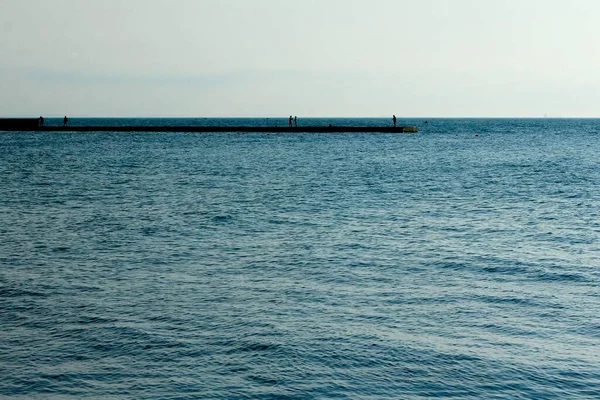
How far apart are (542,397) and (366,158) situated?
7131 centimetres

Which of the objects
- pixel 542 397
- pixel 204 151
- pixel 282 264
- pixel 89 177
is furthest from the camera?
pixel 204 151

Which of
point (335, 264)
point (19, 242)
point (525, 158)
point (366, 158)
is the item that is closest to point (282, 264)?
point (335, 264)

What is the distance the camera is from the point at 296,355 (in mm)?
14680

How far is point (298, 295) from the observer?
19.6 meters

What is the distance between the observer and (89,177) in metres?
56.8

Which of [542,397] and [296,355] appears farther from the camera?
[296,355]

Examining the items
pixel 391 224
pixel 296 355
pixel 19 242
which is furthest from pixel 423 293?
pixel 19 242

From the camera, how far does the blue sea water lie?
13.4 meters

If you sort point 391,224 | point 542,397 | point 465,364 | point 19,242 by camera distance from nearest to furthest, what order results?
point 542,397, point 465,364, point 19,242, point 391,224

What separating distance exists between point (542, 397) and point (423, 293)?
7.35 m

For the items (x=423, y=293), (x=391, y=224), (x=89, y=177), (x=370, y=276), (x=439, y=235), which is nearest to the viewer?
(x=423, y=293)

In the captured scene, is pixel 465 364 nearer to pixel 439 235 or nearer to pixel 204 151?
pixel 439 235

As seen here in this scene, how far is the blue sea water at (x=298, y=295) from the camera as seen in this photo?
44.1 ft

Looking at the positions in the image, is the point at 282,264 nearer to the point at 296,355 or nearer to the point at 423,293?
the point at 423,293
